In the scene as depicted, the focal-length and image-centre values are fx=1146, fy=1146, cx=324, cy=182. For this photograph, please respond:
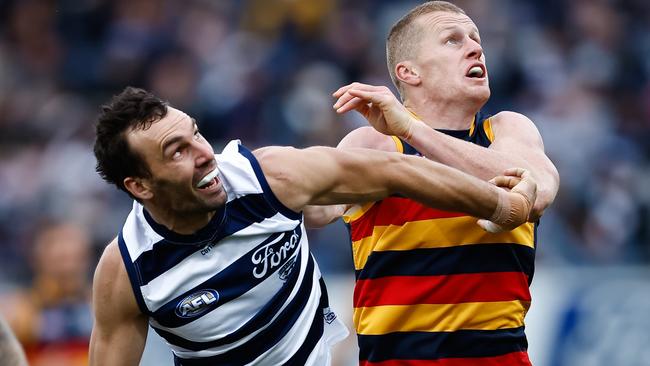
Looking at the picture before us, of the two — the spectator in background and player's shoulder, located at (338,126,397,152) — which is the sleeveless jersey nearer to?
player's shoulder, located at (338,126,397,152)

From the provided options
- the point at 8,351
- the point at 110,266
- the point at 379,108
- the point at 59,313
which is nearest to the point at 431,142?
the point at 379,108

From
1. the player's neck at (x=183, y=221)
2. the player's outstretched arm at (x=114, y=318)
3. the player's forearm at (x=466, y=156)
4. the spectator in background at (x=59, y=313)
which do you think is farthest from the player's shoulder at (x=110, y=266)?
the spectator in background at (x=59, y=313)

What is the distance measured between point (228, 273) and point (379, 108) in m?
0.94

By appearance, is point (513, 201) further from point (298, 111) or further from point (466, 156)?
point (298, 111)

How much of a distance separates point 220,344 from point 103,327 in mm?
486

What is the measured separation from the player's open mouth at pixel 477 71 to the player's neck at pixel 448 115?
0.47 feet

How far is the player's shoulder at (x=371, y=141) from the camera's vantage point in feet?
16.4

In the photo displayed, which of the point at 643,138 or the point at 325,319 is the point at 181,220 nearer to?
the point at 325,319

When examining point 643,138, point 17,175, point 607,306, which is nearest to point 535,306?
point 607,306

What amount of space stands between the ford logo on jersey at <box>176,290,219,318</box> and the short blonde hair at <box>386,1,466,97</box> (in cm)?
140

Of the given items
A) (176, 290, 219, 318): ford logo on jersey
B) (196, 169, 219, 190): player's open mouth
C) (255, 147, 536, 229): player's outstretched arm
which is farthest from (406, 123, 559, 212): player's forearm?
(176, 290, 219, 318): ford logo on jersey

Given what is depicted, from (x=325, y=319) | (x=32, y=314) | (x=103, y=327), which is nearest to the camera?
(x=103, y=327)

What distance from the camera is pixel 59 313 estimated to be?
8664 mm

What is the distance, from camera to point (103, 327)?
15.4 ft
